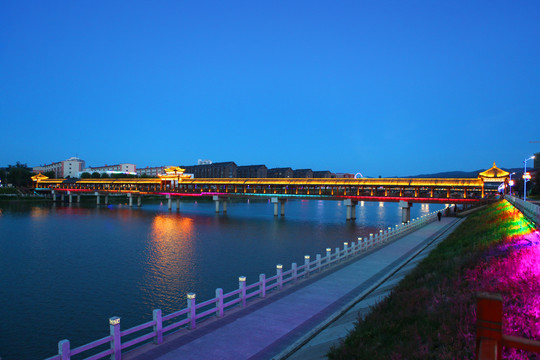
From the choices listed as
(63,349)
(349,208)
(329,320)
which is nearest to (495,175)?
(349,208)

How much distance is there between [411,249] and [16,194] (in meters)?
154

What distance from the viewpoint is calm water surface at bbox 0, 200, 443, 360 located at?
18.2m

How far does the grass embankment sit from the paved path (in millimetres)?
2389

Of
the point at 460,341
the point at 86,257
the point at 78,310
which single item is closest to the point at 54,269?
the point at 86,257

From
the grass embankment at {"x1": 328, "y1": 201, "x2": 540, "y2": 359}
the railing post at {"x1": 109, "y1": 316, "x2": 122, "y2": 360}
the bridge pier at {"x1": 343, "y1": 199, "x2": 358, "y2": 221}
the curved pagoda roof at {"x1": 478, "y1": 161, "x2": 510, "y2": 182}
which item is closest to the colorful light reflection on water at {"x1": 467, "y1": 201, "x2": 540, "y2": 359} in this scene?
the grass embankment at {"x1": 328, "y1": 201, "x2": 540, "y2": 359}

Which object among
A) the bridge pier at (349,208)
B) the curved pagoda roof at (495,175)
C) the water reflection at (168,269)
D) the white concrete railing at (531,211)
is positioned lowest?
the water reflection at (168,269)

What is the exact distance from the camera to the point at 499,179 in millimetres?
65938

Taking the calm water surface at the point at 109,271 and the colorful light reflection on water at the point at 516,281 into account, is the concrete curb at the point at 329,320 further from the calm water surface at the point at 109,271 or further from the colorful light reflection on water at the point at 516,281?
the calm water surface at the point at 109,271

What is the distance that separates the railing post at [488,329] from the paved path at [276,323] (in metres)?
7.54

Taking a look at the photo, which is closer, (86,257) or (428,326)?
(428,326)

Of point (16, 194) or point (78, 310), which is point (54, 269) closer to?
point (78, 310)

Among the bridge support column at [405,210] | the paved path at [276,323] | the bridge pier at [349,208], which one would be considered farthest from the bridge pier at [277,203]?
the paved path at [276,323]

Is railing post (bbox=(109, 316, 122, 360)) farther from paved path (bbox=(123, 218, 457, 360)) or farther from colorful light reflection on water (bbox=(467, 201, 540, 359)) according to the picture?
colorful light reflection on water (bbox=(467, 201, 540, 359))

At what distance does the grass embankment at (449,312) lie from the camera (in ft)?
25.2
